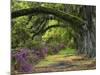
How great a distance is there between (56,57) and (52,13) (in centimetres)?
48

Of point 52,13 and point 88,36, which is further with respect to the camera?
point 88,36

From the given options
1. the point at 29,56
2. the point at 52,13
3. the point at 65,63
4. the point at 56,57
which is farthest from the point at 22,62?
the point at 52,13

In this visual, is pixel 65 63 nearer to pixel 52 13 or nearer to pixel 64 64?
pixel 64 64

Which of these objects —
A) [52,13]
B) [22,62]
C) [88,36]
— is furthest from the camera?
[88,36]

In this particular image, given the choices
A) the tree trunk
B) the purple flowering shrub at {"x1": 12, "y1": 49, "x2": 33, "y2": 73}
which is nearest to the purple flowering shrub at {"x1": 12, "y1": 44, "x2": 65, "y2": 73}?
the purple flowering shrub at {"x1": 12, "y1": 49, "x2": 33, "y2": 73}

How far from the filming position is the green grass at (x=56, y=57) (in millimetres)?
2219

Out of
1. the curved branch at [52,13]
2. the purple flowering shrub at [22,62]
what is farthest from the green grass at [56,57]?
the curved branch at [52,13]

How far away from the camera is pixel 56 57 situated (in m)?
2.27

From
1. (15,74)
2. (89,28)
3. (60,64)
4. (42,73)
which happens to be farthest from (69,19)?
(15,74)

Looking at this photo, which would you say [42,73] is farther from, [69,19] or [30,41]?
[69,19]

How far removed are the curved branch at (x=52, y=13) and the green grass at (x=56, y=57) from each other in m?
0.32

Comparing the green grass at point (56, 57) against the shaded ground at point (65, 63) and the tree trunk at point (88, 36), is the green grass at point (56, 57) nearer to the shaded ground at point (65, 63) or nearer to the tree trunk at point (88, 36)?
the shaded ground at point (65, 63)

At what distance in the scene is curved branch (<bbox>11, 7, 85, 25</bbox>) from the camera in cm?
215

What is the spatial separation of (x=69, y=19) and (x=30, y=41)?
51cm
